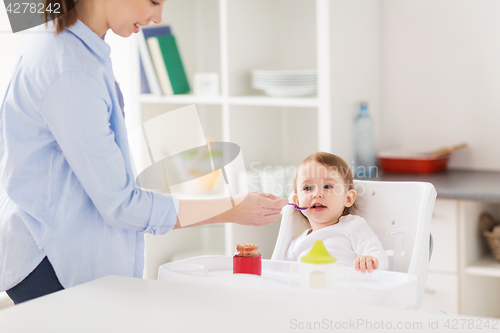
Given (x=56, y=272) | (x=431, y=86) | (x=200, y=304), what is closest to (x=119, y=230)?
(x=56, y=272)

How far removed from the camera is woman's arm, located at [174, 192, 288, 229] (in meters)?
1.25

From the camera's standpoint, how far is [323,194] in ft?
5.24

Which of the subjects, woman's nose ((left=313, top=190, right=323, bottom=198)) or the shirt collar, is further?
woman's nose ((left=313, top=190, right=323, bottom=198))

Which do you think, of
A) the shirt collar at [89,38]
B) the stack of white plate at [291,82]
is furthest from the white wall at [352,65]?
the shirt collar at [89,38]

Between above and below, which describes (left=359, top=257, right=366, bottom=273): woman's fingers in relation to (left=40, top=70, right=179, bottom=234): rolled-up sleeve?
below

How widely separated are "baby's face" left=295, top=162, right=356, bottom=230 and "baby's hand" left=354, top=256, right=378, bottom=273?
21 cm

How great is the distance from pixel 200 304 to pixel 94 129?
397mm

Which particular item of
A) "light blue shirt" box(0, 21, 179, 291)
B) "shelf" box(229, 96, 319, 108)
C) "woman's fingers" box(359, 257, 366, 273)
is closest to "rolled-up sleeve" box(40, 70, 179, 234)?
"light blue shirt" box(0, 21, 179, 291)

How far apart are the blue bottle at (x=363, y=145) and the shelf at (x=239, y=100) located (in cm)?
22

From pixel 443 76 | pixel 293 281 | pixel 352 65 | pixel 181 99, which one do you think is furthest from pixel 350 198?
pixel 181 99

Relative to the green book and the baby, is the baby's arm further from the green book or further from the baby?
the green book

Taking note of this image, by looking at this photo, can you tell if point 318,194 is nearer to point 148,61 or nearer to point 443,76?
point 443,76

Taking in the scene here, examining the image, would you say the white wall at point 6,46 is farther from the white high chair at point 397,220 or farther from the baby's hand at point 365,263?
the baby's hand at point 365,263

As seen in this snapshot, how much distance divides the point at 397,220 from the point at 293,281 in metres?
0.39
